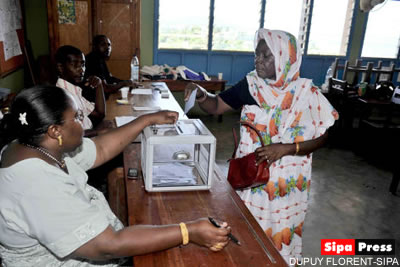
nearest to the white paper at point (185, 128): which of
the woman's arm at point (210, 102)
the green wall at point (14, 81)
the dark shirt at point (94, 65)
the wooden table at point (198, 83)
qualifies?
the woman's arm at point (210, 102)

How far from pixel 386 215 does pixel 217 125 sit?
3.37 m

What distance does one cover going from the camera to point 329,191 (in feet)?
12.2

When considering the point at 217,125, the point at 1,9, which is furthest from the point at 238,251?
the point at 217,125

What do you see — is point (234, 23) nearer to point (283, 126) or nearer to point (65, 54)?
point (65, 54)

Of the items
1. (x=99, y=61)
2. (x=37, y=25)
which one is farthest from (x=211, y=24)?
(x=99, y=61)

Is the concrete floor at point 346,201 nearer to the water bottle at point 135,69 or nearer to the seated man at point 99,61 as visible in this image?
the seated man at point 99,61

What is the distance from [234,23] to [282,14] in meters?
1.04

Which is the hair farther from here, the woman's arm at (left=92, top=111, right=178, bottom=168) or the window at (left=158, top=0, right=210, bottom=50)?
the window at (left=158, top=0, right=210, bottom=50)

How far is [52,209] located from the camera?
3.02 ft

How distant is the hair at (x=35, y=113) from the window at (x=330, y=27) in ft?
23.2

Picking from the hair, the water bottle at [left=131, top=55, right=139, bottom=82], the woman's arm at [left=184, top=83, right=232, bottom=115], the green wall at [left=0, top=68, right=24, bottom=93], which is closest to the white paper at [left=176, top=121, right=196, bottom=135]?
the woman's arm at [left=184, top=83, right=232, bottom=115]

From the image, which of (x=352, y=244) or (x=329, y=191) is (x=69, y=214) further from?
(x=329, y=191)

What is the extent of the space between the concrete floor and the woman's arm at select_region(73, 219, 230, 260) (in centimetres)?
176

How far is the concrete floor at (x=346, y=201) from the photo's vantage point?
292cm
